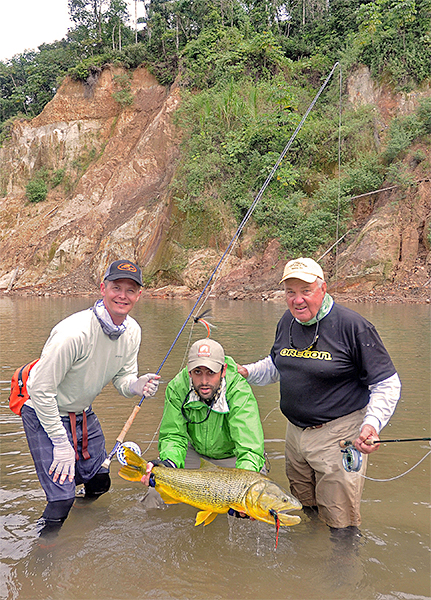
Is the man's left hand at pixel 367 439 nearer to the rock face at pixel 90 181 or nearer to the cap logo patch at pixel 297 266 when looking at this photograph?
the cap logo patch at pixel 297 266

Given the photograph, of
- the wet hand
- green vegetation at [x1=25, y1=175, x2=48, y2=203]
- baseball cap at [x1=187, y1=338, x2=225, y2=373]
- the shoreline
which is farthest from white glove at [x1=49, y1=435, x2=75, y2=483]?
green vegetation at [x1=25, y1=175, x2=48, y2=203]

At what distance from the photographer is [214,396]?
3.79 metres

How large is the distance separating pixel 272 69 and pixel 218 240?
11078mm

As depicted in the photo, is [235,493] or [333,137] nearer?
[235,493]


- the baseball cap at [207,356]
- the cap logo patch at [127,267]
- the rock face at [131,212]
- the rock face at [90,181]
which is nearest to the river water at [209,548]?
the baseball cap at [207,356]

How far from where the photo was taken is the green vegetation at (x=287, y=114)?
70.0 feet

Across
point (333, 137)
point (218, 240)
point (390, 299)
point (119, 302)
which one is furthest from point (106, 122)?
point (119, 302)

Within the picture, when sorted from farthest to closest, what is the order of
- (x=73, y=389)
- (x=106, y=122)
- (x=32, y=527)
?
1. (x=106, y=122)
2. (x=32, y=527)
3. (x=73, y=389)

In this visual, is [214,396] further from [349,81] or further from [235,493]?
[349,81]

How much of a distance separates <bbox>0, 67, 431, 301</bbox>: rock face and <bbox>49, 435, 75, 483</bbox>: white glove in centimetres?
1635

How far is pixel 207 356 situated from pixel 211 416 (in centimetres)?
58

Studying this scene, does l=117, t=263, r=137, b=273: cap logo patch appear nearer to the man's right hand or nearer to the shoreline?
the man's right hand

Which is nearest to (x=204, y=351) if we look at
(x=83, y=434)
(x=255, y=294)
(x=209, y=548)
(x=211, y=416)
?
(x=211, y=416)

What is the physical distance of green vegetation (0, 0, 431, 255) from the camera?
840 inches
